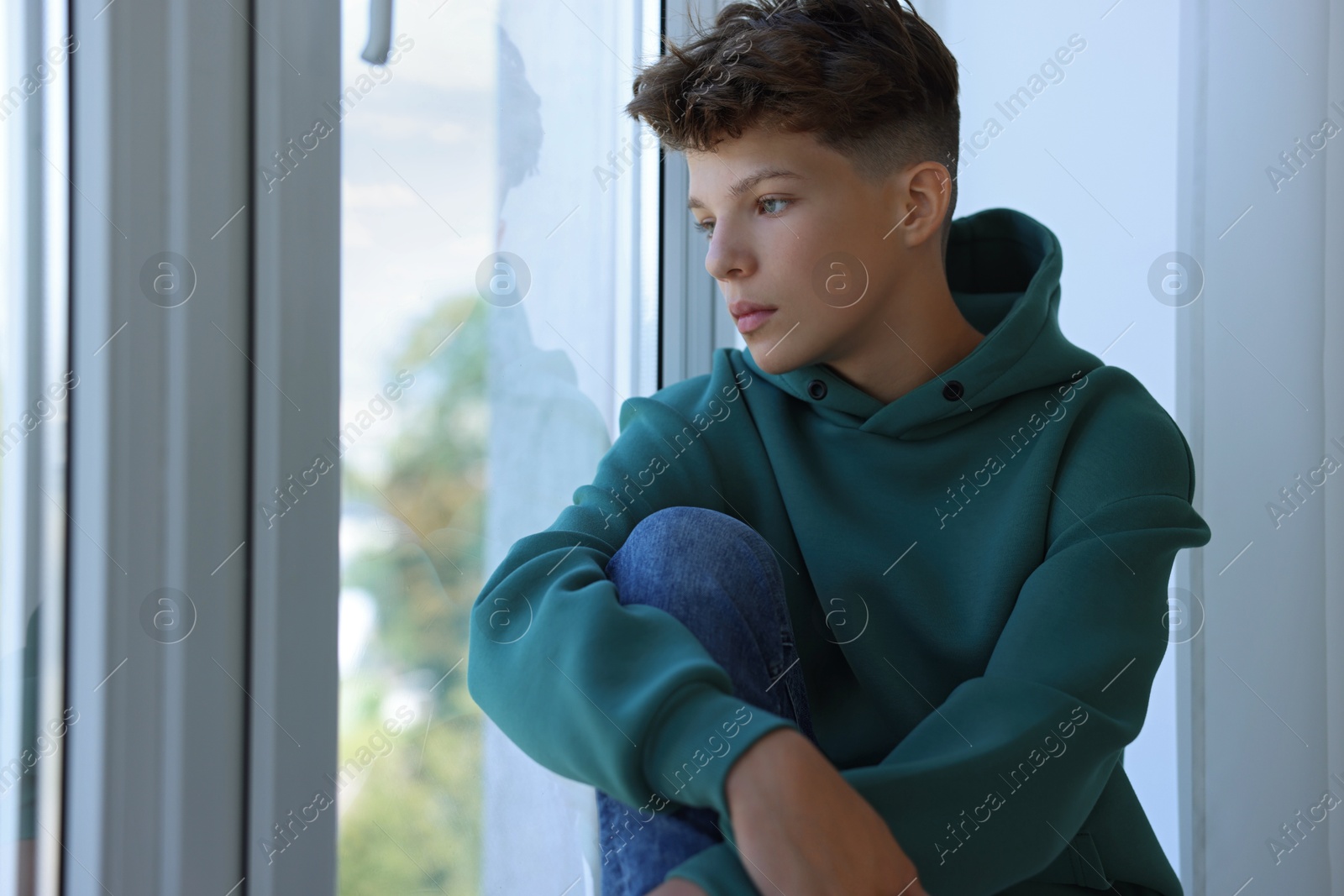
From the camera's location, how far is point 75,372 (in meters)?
0.72

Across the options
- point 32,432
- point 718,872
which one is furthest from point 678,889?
point 32,432

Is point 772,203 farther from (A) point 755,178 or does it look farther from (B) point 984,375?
(B) point 984,375

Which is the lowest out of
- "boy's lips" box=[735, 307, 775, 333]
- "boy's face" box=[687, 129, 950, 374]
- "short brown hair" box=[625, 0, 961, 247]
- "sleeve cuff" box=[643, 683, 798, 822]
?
"sleeve cuff" box=[643, 683, 798, 822]

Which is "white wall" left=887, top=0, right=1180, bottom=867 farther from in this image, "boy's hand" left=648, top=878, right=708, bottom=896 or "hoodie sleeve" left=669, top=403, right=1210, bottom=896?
"boy's hand" left=648, top=878, right=708, bottom=896

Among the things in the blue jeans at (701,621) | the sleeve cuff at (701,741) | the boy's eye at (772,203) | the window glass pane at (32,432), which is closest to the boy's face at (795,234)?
the boy's eye at (772,203)

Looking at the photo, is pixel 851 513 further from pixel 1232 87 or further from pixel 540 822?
pixel 1232 87

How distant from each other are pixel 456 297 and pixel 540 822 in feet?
1.79

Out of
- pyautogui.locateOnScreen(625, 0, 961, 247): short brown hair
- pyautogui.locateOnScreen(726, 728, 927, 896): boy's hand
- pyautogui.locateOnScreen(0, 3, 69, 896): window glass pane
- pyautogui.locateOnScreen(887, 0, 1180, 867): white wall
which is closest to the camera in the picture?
pyautogui.locateOnScreen(726, 728, 927, 896): boy's hand

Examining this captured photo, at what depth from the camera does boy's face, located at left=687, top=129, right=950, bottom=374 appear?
830 mm

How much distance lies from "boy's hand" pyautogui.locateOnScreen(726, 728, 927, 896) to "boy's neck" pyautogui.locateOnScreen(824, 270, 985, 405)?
438 millimetres

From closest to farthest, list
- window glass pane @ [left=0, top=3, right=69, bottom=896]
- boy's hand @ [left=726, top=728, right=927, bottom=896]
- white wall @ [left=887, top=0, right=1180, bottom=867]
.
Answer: boy's hand @ [left=726, top=728, right=927, bottom=896]
window glass pane @ [left=0, top=3, right=69, bottom=896]
white wall @ [left=887, top=0, right=1180, bottom=867]

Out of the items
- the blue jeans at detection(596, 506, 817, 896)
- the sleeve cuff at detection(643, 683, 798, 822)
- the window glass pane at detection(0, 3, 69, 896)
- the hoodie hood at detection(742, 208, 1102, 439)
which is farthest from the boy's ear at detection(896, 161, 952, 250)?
the window glass pane at detection(0, 3, 69, 896)

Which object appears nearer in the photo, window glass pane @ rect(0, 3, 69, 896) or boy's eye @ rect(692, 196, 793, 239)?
window glass pane @ rect(0, 3, 69, 896)

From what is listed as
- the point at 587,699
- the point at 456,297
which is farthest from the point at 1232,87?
the point at 587,699
